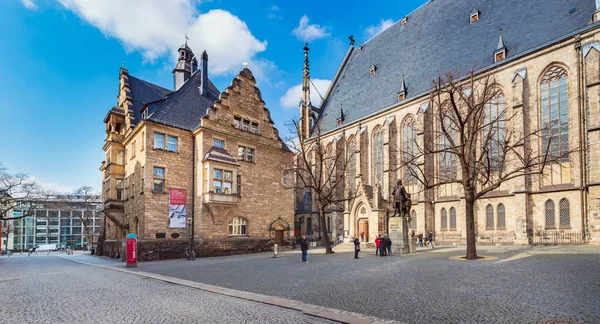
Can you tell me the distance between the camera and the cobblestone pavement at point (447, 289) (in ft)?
23.0

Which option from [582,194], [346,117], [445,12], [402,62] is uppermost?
[445,12]

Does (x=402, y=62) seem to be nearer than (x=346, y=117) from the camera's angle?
Yes

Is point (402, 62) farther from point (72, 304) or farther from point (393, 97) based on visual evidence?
point (72, 304)

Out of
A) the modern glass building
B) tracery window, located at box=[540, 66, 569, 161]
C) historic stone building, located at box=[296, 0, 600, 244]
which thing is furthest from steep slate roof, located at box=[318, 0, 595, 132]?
the modern glass building

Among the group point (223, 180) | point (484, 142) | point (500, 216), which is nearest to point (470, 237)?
point (484, 142)

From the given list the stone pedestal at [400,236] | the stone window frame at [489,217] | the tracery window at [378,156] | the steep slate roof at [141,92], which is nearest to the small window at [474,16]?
the tracery window at [378,156]

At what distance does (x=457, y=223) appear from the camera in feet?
108

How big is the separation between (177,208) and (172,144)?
15.5 feet

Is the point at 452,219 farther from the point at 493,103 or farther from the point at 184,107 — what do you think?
the point at 184,107

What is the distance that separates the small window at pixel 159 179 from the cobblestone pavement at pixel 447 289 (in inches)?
441

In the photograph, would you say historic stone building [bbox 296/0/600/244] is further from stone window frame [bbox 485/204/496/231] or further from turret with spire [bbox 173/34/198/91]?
turret with spire [bbox 173/34/198/91]

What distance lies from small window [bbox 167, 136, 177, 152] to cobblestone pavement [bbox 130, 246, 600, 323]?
42.7 feet

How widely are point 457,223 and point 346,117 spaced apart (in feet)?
68.2

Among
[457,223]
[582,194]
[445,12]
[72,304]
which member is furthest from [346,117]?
[72,304]
